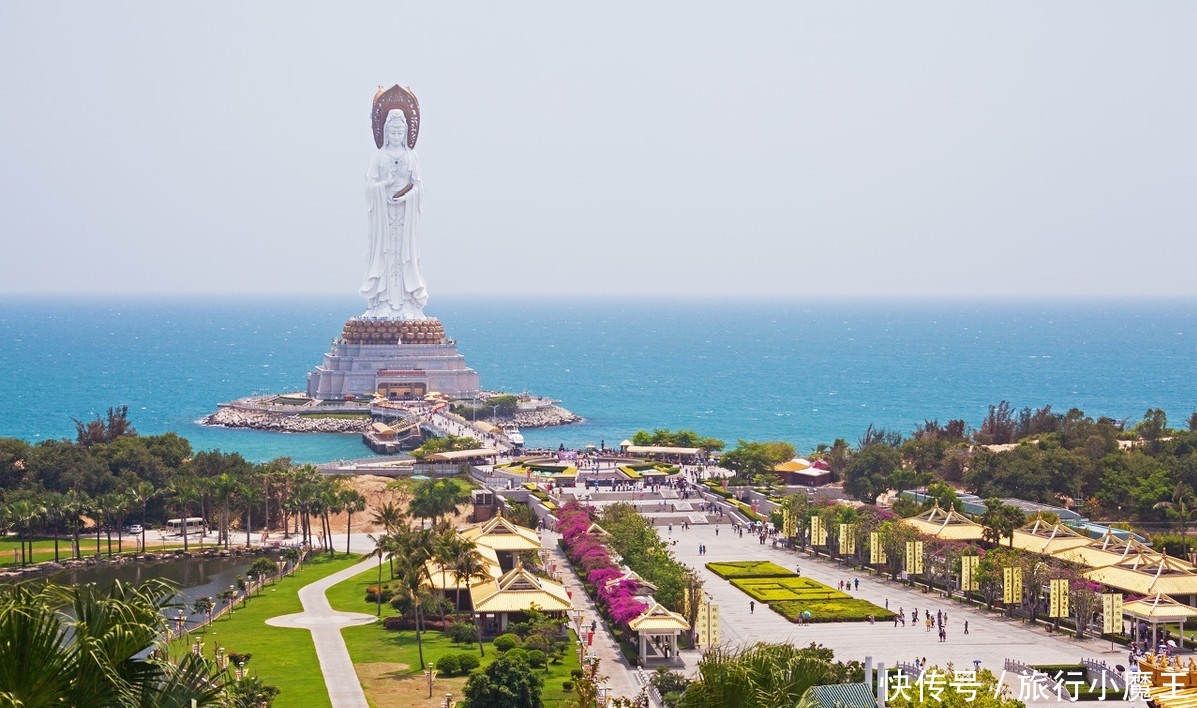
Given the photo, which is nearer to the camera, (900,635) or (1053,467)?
(900,635)

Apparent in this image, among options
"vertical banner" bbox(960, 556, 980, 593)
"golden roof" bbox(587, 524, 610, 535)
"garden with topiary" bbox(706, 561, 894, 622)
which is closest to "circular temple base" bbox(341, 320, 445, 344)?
"golden roof" bbox(587, 524, 610, 535)

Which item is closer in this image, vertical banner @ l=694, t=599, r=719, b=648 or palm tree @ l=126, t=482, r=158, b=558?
vertical banner @ l=694, t=599, r=719, b=648

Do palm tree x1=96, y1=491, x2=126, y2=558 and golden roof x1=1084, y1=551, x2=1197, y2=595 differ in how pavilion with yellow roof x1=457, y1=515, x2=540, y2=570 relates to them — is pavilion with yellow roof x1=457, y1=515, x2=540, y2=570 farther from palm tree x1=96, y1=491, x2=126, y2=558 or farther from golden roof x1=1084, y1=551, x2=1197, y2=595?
golden roof x1=1084, y1=551, x2=1197, y2=595

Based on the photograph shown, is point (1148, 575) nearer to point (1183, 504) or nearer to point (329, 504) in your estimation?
point (1183, 504)

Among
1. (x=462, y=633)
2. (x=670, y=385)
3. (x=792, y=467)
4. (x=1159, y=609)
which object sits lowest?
(x=670, y=385)

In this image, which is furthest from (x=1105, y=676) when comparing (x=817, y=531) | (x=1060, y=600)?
(x=817, y=531)

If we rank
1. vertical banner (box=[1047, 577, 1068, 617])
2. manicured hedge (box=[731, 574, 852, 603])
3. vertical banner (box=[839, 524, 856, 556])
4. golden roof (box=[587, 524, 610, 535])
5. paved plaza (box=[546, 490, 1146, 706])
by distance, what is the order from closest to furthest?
paved plaza (box=[546, 490, 1146, 706]) < vertical banner (box=[1047, 577, 1068, 617]) < manicured hedge (box=[731, 574, 852, 603]) < vertical banner (box=[839, 524, 856, 556]) < golden roof (box=[587, 524, 610, 535])

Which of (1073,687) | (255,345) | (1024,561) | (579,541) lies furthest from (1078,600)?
(255,345)

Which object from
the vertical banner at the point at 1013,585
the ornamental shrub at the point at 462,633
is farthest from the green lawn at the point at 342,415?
the vertical banner at the point at 1013,585
